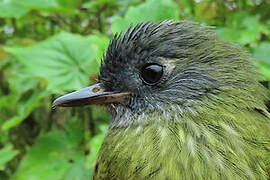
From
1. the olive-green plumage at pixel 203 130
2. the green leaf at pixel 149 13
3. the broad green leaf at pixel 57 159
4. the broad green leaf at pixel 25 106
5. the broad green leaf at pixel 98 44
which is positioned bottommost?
the broad green leaf at pixel 57 159

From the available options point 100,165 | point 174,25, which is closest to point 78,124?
point 100,165

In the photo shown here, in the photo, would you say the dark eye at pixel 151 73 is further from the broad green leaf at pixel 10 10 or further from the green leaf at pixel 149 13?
the broad green leaf at pixel 10 10

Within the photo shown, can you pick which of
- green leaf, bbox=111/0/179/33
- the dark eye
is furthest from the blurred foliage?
the dark eye

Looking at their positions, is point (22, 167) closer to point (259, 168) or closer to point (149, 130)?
point (149, 130)

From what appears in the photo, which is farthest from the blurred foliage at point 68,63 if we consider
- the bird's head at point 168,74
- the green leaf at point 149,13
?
the bird's head at point 168,74

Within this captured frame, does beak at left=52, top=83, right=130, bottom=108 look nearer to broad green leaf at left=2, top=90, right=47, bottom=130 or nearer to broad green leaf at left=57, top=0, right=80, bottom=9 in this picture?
broad green leaf at left=2, top=90, right=47, bottom=130

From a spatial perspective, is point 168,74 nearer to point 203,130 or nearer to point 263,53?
point 203,130
